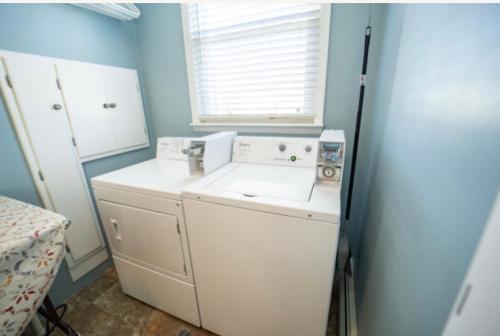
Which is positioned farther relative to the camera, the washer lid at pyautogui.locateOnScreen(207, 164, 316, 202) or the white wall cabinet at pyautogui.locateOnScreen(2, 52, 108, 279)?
the white wall cabinet at pyautogui.locateOnScreen(2, 52, 108, 279)

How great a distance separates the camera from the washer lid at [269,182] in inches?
38.5

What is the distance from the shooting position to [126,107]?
1.86 m

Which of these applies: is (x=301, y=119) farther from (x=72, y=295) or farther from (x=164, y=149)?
(x=72, y=295)

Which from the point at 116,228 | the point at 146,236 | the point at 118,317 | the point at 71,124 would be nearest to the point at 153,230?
the point at 146,236

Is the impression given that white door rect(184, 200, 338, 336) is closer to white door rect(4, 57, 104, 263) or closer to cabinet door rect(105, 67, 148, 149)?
white door rect(4, 57, 104, 263)

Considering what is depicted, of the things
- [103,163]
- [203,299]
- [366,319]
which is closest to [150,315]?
[203,299]

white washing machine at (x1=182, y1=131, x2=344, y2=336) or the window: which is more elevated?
the window

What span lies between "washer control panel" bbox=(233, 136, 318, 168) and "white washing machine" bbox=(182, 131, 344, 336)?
15cm

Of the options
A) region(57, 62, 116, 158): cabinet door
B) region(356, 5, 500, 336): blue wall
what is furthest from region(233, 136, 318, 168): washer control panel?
region(57, 62, 116, 158): cabinet door

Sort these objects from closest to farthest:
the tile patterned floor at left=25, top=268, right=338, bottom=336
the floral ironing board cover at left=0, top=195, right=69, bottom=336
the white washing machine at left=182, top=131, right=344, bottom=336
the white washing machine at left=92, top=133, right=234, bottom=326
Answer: the floral ironing board cover at left=0, top=195, right=69, bottom=336 → the white washing machine at left=182, top=131, right=344, bottom=336 → the white washing machine at left=92, top=133, right=234, bottom=326 → the tile patterned floor at left=25, top=268, right=338, bottom=336

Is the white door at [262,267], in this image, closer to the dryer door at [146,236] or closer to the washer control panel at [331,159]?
the dryer door at [146,236]

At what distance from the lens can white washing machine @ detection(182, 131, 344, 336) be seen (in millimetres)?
851

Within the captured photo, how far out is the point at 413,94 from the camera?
0.68 metres

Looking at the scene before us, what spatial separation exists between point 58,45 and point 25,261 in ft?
4.79
